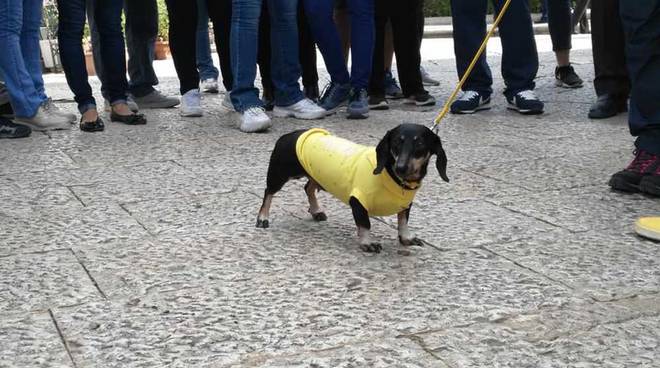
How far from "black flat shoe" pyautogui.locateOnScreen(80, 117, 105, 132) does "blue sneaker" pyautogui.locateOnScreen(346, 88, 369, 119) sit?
1.42 meters

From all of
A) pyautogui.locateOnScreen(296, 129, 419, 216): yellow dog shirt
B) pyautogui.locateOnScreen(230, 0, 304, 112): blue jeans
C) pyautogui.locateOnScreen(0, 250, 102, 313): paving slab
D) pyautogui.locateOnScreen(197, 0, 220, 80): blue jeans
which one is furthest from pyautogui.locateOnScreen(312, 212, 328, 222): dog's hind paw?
pyautogui.locateOnScreen(197, 0, 220, 80): blue jeans

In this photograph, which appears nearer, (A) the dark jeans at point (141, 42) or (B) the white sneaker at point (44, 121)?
(B) the white sneaker at point (44, 121)

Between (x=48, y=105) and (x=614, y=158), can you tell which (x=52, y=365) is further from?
(x=48, y=105)

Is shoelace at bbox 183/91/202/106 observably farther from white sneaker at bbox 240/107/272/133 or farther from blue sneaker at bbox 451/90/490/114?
blue sneaker at bbox 451/90/490/114

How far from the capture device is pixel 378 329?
2.51m

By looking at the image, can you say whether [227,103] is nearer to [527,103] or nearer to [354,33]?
[354,33]

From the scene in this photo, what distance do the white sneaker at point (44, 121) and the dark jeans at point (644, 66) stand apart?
3.18 meters

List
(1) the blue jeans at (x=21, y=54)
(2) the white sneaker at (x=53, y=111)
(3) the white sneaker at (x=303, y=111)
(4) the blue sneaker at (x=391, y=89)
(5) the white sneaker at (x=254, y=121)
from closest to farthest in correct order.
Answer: (1) the blue jeans at (x=21, y=54) → (5) the white sneaker at (x=254, y=121) → (2) the white sneaker at (x=53, y=111) → (3) the white sneaker at (x=303, y=111) → (4) the blue sneaker at (x=391, y=89)

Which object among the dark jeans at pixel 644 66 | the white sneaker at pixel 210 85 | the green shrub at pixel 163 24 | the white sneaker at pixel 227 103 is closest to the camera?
the dark jeans at pixel 644 66

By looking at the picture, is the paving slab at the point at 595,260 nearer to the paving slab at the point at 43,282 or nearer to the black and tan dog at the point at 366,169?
the black and tan dog at the point at 366,169

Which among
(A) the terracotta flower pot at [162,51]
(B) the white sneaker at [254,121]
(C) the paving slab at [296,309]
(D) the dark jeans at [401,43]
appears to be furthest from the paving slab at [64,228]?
(A) the terracotta flower pot at [162,51]

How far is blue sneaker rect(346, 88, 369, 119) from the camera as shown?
573cm

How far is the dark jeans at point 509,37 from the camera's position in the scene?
5.75m

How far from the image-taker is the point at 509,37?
228 inches
